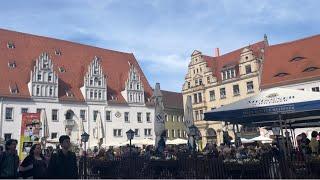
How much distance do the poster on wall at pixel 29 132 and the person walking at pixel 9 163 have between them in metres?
11.2

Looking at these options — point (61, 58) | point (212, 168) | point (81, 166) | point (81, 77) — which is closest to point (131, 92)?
point (81, 77)

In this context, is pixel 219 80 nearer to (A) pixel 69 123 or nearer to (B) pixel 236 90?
(B) pixel 236 90

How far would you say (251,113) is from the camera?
12.9 meters

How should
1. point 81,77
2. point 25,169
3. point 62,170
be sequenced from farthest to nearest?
point 81,77 < point 25,169 < point 62,170

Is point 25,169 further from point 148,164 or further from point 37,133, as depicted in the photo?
point 37,133

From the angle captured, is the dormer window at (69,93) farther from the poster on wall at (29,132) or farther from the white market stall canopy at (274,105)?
the white market stall canopy at (274,105)

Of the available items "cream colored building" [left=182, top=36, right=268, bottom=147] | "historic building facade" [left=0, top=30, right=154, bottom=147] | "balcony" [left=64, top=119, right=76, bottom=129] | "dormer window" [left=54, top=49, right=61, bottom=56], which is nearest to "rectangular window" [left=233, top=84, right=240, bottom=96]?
"cream colored building" [left=182, top=36, right=268, bottom=147]

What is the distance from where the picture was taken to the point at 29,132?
20.2m

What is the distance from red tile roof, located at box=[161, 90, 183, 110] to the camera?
204 ft

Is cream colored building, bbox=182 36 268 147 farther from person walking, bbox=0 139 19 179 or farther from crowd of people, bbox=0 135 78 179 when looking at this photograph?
person walking, bbox=0 139 19 179

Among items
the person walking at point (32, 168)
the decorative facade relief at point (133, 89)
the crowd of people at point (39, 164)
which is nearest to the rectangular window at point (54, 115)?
the decorative facade relief at point (133, 89)

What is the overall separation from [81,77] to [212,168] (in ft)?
137

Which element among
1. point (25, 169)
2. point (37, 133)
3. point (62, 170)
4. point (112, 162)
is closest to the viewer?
point (62, 170)

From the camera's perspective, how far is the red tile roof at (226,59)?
49219 mm
